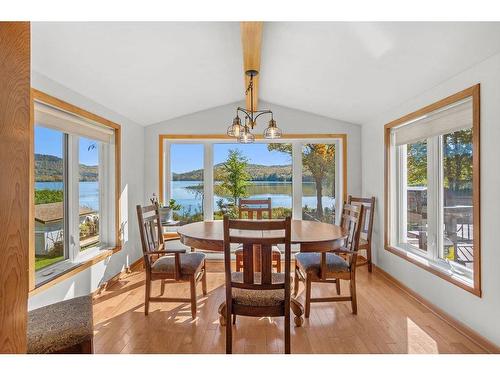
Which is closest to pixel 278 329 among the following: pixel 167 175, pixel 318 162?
pixel 318 162

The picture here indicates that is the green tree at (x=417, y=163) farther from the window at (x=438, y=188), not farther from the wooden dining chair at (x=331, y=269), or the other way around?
the wooden dining chair at (x=331, y=269)

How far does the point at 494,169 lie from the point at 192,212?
368cm

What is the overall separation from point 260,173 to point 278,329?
101 inches

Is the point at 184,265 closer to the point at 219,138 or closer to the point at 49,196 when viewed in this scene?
the point at 49,196

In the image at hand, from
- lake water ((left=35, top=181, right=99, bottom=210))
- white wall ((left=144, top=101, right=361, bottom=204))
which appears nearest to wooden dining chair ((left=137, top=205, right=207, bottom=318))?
lake water ((left=35, top=181, right=99, bottom=210))

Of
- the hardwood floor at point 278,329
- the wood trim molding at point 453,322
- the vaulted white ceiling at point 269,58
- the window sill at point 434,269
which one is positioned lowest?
the hardwood floor at point 278,329

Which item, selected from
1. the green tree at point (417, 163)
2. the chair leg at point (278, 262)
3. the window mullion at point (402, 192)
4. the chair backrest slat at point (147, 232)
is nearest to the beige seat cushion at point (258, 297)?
the chair backrest slat at point (147, 232)

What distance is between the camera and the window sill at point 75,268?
7.25 ft

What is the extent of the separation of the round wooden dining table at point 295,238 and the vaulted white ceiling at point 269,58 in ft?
4.98

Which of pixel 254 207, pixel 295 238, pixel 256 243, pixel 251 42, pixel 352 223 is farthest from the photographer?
pixel 254 207

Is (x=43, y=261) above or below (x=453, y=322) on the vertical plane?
above

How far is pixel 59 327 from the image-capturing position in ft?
4.62

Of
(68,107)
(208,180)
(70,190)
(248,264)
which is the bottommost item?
(248,264)

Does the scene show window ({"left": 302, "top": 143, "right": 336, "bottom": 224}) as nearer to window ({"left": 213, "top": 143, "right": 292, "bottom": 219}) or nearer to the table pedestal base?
window ({"left": 213, "top": 143, "right": 292, "bottom": 219})
